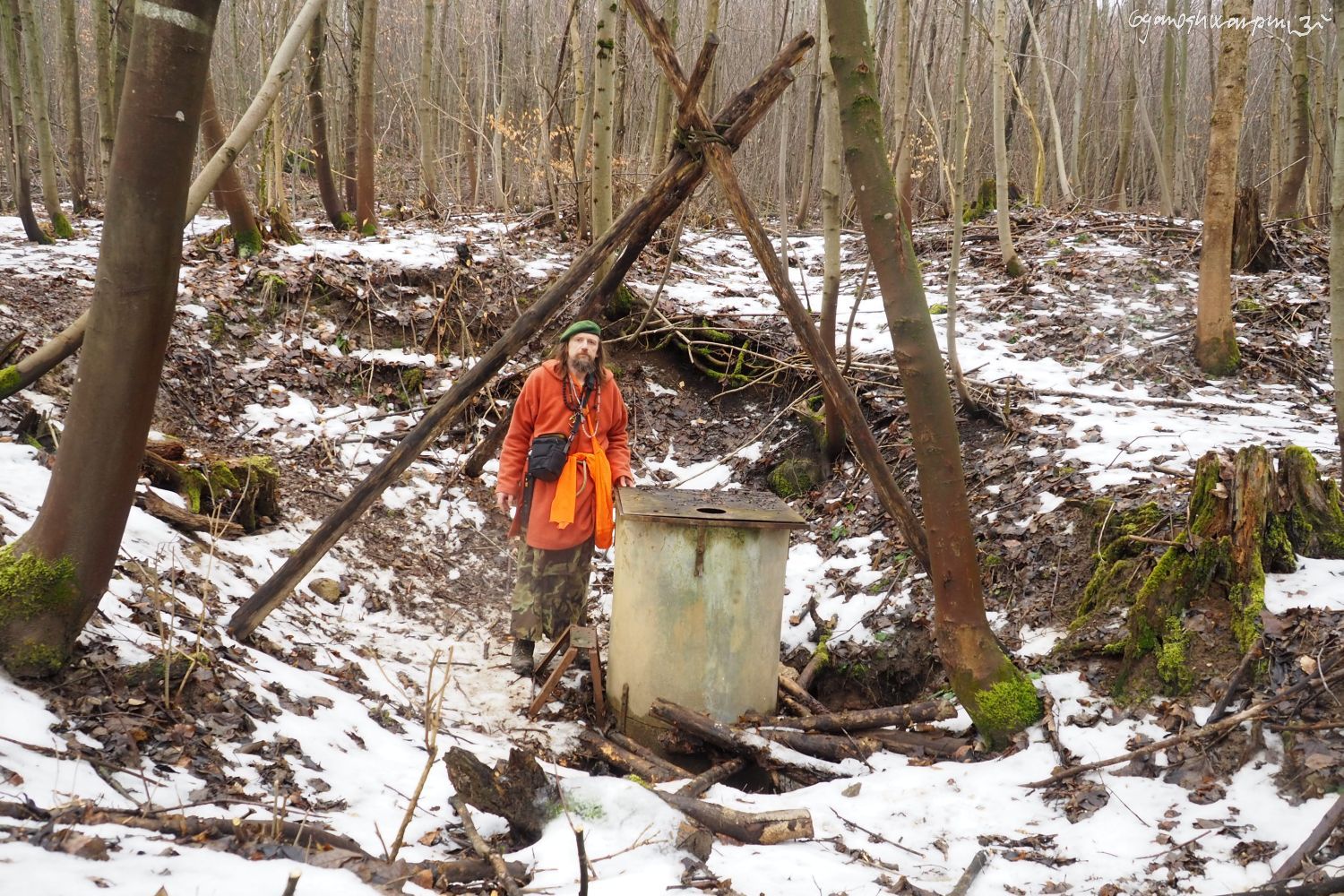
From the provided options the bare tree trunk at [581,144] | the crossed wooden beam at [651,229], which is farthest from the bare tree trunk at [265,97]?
the bare tree trunk at [581,144]

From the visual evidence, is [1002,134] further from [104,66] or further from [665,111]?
[104,66]

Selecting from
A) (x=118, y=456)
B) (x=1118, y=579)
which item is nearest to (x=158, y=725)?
(x=118, y=456)

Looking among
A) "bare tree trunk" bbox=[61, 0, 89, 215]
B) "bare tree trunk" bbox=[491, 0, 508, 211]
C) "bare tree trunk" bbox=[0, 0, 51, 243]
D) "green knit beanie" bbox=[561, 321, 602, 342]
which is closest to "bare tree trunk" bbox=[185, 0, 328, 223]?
"green knit beanie" bbox=[561, 321, 602, 342]

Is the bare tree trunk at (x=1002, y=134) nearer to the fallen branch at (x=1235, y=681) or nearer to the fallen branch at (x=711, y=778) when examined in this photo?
the fallen branch at (x=1235, y=681)

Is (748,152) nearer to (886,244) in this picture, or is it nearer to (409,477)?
(409,477)

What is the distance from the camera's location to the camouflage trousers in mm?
5684

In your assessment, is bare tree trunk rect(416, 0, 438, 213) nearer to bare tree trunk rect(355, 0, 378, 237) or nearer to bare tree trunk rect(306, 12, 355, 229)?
bare tree trunk rect(355, 0, 378, 237)

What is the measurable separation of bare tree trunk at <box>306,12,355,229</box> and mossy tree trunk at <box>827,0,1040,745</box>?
8577 mm

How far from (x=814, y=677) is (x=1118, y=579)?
1828 mm

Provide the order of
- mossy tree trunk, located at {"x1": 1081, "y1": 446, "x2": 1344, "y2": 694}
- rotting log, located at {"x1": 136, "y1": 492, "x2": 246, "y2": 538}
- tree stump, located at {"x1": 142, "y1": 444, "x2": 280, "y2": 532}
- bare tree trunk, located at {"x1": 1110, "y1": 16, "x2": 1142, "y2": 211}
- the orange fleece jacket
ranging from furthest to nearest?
bare tree trunk, located at {"x1": 1110, "y1": 16, "x2": 1142, "y2": 211} → tree stump, located at {"x1": 142, "y1": 444, "x2": 280, "y2": 532} → the orange fleece jacket → rotting log, located at {"x1": 136, "y1": 492, "x2": 246, "y2": 538} → mossy tree trunk, located at {"x1": 1081, "y1": 446, "x2": 1344, "y2": 694}

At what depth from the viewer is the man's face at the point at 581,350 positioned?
5.51 meters

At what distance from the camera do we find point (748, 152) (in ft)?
60.5

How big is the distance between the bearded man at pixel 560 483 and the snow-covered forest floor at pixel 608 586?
49 cm

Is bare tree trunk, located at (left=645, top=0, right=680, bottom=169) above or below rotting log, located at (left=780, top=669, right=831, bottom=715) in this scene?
above
